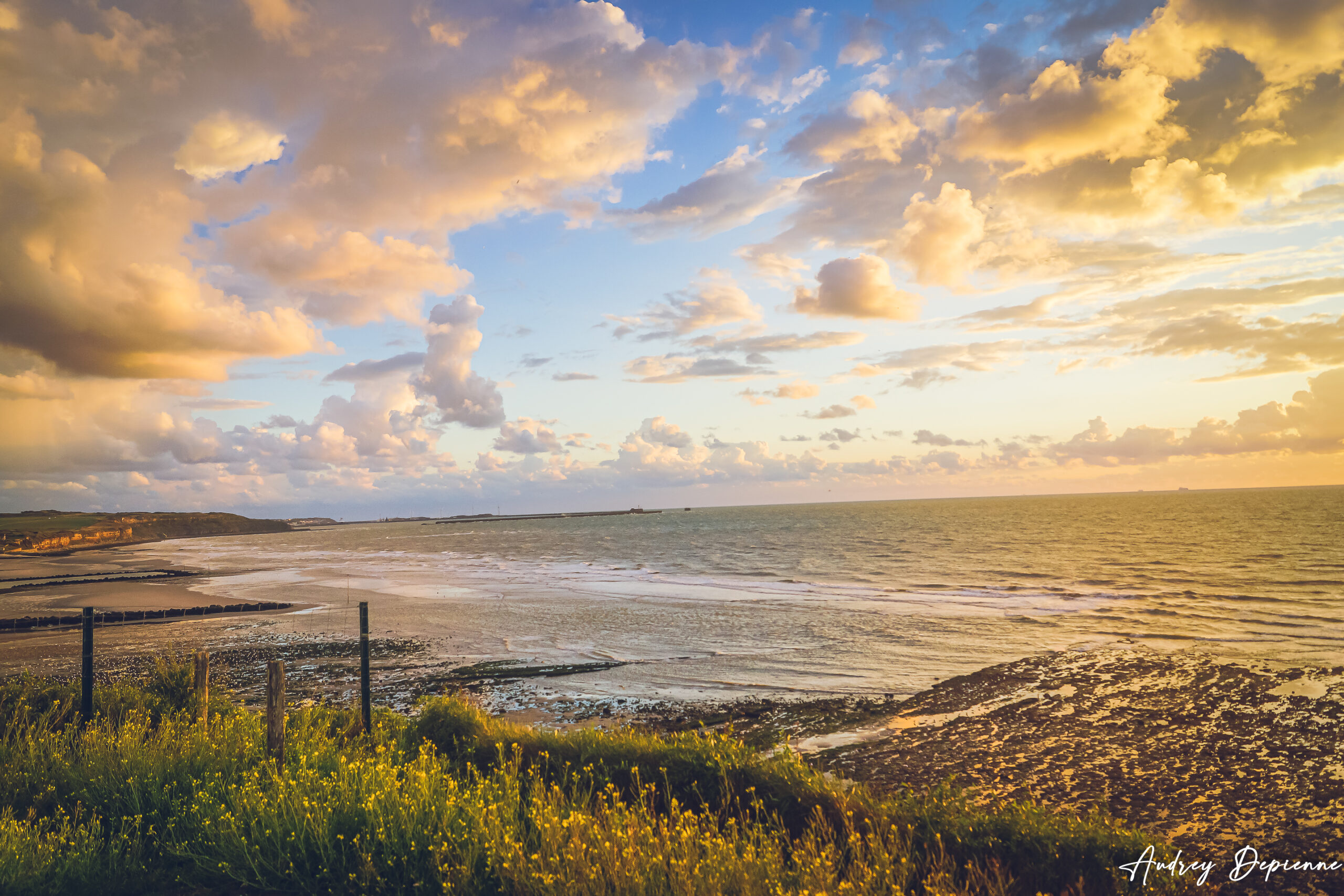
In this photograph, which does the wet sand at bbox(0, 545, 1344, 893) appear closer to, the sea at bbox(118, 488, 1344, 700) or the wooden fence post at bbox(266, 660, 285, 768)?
the sea at bbox(118, 488, 1344, 700)

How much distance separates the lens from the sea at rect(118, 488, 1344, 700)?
18172 mm

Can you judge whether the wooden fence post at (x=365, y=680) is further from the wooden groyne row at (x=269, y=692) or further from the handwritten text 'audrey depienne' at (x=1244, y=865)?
the handwritten text 'audrey depienne' at (x=1244, y=865)

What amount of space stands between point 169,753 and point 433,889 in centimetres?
484

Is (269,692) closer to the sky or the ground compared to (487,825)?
closer to the sky

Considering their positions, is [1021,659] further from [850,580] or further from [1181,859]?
[850,580]

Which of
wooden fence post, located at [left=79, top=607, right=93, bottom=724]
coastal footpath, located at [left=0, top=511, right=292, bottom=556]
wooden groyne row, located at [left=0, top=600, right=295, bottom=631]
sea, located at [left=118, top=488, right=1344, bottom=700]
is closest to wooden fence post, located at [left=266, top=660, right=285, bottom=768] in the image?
wooden fence post, located at [left=79, top=607, right=93, bottom=724]

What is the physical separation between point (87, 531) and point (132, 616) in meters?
124

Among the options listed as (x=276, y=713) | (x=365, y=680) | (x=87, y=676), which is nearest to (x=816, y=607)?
(x=365, y=680)

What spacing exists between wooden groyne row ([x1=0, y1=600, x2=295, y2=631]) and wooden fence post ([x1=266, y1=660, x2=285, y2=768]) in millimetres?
21400

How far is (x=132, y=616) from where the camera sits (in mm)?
27828

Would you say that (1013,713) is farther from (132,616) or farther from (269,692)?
(132,616)

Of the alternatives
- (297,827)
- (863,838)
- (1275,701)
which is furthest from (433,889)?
(1275,701)

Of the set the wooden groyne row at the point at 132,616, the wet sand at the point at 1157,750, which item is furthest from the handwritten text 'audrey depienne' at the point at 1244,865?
the wooden groyne row at the point at 132,616

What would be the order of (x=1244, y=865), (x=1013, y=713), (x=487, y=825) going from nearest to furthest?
(x=487, y=825)
(x=1244, y=865)
(x=1013, y=713)
